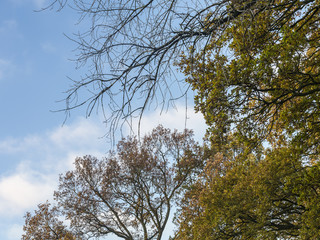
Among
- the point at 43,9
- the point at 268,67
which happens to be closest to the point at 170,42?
the point at 43,9

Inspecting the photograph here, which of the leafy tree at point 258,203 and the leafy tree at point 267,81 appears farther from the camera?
the leafy tree at point 258,203

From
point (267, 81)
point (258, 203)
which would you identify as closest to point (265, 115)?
point (267, 81)

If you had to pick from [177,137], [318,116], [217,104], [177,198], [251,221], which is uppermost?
[177,137]

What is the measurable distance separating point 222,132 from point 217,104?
741 mm

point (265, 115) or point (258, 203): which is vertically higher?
point (265, 115)

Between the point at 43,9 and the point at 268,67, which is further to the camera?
the point at 268,67

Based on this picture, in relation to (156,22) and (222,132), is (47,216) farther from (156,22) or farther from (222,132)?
(156,22)

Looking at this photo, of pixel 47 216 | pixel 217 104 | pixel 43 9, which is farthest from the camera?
pixel 47 216

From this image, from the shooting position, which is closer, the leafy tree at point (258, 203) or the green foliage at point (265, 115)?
the green foliage at point (265, 115)

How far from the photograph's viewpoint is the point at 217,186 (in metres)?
11.8

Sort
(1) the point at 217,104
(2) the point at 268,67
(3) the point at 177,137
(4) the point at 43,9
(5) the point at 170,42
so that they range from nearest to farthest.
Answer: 1. (4) the point at 43,9
2. (5) the point at 170,42
3. (2) the point at 268,67
4. (1) the point at 217,104
5. (3) the point at 177,137

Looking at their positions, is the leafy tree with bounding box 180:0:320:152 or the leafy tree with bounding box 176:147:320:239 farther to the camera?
the leafy tree with bounding box 176:147:320:239

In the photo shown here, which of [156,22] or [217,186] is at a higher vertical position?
[217,186]

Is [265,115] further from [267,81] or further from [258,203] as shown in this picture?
[258,203]
